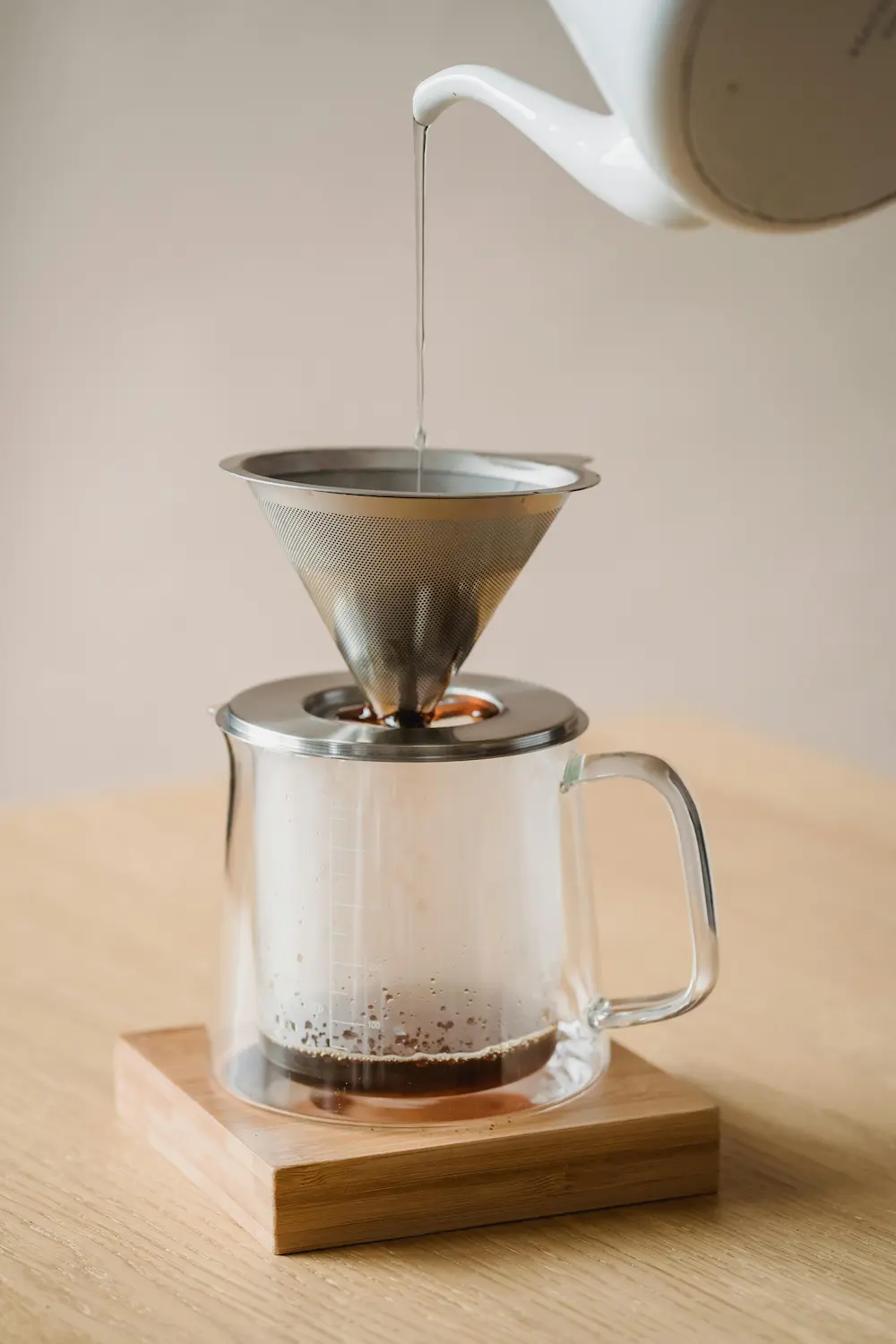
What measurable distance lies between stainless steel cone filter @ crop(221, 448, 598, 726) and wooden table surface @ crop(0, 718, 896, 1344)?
10.0 inches

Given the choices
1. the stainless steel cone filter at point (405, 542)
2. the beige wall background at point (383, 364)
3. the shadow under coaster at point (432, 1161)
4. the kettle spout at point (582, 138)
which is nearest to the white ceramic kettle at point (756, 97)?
the kettle spout at point (582, 138)

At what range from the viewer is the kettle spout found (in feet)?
1.94

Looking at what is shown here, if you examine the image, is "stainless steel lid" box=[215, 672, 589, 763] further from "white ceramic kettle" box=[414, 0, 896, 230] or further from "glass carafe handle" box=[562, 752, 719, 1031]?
"white ceramic kettle" box=[414, 0, 896, 230]

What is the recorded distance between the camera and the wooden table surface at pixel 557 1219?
620 millimetres

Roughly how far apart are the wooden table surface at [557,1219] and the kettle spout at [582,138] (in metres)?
0.41

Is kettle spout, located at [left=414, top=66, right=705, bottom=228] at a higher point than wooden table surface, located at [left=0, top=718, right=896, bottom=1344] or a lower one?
higher

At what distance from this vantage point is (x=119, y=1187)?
729 mm

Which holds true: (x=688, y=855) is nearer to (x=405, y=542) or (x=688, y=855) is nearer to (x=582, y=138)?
(x=405, y=542)

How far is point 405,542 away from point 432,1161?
0.85ft

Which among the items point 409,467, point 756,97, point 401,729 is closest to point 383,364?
point 409,467

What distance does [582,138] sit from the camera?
2.04ft

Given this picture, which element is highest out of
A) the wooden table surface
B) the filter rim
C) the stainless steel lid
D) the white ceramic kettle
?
the white ceramic kettle

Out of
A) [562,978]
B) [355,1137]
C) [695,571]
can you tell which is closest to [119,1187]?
[355,1137]

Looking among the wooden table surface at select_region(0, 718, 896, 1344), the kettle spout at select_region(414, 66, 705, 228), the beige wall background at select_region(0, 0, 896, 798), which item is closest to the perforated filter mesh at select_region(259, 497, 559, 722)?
the kettle spout at select_region(414, 66, 705, 228)
